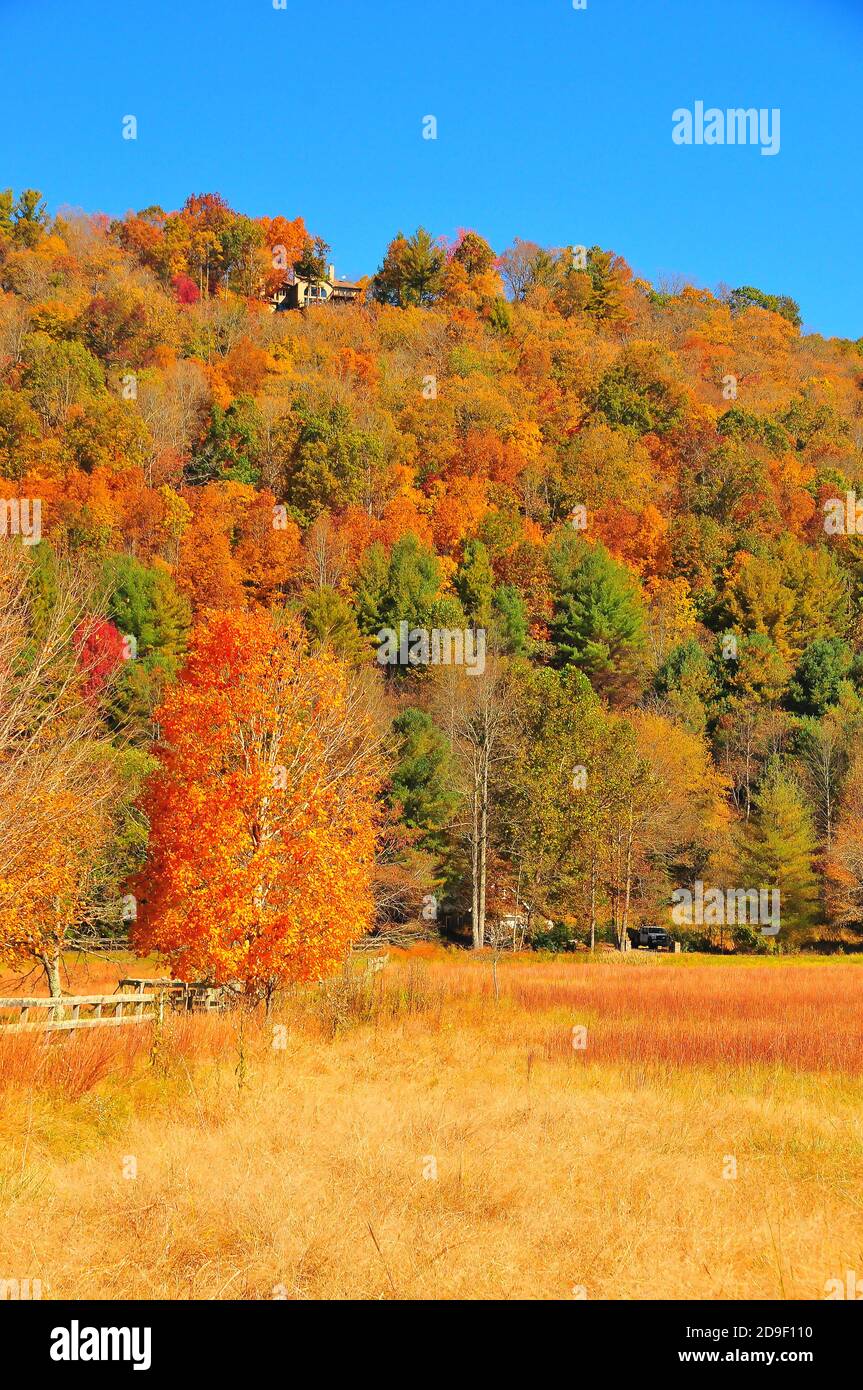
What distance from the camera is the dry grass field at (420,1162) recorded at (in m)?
7.16

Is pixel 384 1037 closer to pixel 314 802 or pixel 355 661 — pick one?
pixel 314 802

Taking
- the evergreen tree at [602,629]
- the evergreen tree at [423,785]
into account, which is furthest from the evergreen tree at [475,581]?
the evergreen tree at [423,785]

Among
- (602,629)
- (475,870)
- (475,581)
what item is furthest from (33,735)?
(475,581)

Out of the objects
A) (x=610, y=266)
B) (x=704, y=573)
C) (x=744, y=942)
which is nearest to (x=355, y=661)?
(x=744, y=942)

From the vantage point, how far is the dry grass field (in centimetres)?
716

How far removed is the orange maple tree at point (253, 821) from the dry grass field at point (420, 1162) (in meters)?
1.21

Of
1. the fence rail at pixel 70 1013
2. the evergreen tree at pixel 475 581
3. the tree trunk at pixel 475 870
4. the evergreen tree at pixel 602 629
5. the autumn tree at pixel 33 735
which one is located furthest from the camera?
the evergreen tree at pixel 475 581

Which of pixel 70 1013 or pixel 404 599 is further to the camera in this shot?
pixel 404 599

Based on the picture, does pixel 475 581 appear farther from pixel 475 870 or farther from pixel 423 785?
pixel 475 870

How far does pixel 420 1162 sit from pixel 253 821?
27.4ft

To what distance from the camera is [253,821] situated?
17.1 m

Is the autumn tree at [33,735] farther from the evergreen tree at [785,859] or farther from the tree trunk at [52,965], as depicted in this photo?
the evergreen tree at [785,859]
